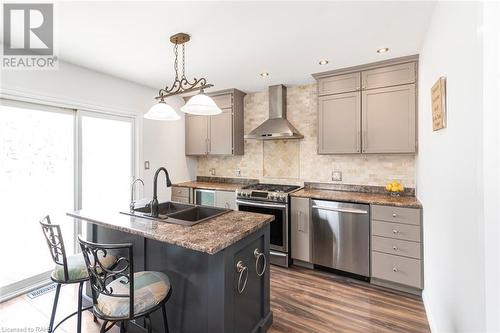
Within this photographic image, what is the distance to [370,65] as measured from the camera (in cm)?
279

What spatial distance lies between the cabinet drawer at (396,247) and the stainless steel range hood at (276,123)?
1.66 m

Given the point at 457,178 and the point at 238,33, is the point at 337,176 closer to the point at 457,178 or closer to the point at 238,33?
the point at 457,178

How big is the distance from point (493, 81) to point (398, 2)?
131 cm

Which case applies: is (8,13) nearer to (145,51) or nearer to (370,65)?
(145,51)

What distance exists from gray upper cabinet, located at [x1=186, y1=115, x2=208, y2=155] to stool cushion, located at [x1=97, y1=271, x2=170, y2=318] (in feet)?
9.22

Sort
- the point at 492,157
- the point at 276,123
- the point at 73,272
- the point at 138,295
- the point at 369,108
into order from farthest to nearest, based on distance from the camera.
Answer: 1. the point at 276,123
2. the point at 369,108
3. the point at 73,272
4. the point at 138,295
5. the point at 492,157

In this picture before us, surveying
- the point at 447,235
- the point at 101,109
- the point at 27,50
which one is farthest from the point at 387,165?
the point at 27,50

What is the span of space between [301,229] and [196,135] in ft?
8.02

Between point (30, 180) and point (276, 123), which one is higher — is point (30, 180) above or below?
below

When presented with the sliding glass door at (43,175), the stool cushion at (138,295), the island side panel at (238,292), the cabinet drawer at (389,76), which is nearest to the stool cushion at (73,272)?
the stool cushion at (138,295)

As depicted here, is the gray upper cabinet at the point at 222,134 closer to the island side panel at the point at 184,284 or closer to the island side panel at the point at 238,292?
the island side panel at the point at 238,292

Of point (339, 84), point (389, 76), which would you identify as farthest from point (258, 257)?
point (389, 76)

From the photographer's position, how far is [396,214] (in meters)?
2.45

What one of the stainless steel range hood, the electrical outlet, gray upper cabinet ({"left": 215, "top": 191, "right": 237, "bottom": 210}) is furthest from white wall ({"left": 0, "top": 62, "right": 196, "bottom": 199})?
the electrical outlet
